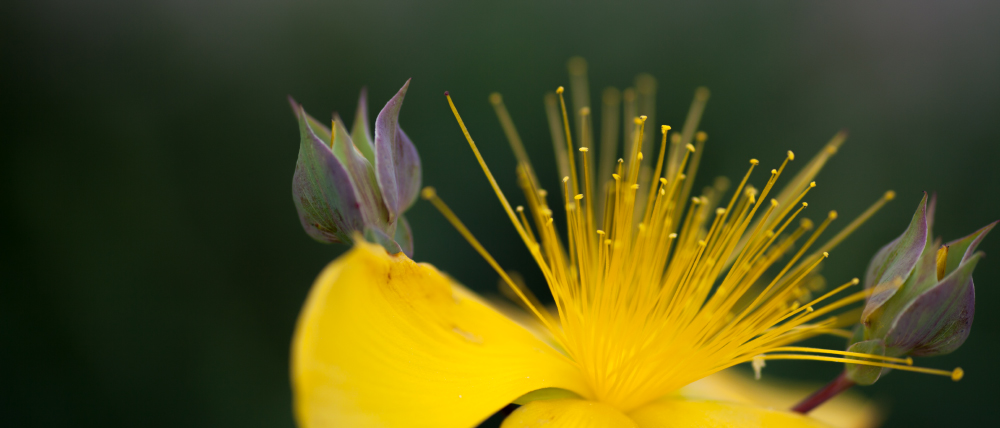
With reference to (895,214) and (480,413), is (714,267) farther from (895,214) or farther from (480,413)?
(895,214)

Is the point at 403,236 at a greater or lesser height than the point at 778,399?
greater

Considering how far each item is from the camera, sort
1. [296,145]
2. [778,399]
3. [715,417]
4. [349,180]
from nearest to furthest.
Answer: [349,180]
[715,417]
[778,399]
[296,145]

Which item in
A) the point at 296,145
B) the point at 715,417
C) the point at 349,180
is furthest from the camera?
→ the point at 296,145

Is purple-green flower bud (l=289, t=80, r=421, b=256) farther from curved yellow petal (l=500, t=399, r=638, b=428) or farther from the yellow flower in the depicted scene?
curved yellow petal (l=500, t=399, r=638, b=428)

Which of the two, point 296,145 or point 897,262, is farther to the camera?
point 296,145

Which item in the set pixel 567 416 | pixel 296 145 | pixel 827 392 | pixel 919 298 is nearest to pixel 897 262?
pixel 919 298

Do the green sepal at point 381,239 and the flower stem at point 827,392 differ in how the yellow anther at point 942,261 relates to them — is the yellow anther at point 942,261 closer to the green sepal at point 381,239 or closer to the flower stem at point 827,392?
the flower stem at point 827,392

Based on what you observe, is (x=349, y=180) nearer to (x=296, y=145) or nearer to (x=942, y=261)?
(x=942, y=261)
